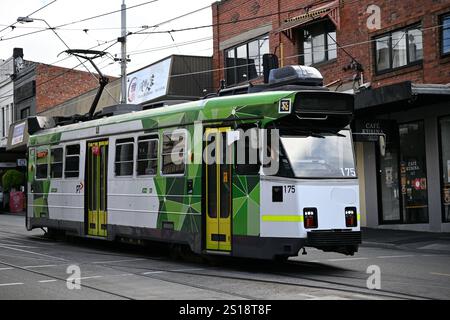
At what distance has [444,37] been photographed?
60.8 feet

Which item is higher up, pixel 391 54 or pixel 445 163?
pixel 391 54

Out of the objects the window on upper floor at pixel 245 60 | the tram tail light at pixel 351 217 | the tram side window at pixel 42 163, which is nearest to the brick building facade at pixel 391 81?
the window on upper floor at pixel 245 60

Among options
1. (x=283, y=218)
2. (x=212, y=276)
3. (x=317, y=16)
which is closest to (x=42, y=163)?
(x=212, y=276)

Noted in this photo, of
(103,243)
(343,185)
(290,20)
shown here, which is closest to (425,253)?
(343,185)

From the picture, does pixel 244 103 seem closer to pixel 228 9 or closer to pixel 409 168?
pixel 409 168

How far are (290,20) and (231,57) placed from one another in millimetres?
5235

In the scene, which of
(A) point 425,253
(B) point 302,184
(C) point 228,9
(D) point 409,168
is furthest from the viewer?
(C) point 228,9

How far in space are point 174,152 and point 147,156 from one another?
979 millimetres

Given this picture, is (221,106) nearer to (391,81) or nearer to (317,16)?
(391,81)

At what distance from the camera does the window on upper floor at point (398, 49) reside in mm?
19406

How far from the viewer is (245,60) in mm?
27484

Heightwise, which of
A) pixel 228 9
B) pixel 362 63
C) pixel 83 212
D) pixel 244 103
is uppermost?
pixel 228 9

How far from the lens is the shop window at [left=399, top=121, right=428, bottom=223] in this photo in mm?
19938

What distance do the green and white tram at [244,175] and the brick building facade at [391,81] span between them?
6.66 m
